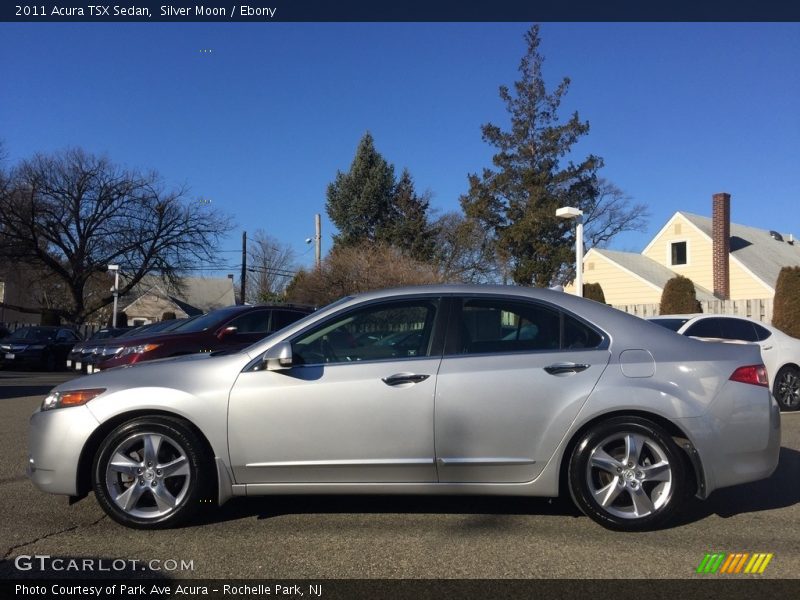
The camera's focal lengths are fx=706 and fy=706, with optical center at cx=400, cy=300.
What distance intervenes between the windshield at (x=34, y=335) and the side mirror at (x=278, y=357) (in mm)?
20916

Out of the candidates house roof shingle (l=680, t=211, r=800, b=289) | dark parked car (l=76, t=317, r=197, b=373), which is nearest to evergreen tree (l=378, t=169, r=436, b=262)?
house roof shingle (l=680, t=211, r=800, b=289)

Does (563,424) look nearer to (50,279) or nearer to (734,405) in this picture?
(734,405)

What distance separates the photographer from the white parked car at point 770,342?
35.2ft

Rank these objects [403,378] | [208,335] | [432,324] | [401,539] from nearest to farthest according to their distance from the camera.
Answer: [401,539] < [403,378] < [432,324] < [208,335]

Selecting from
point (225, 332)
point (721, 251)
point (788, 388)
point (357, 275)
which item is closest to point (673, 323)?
point (788, 388)

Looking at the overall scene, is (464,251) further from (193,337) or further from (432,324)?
(432,324)

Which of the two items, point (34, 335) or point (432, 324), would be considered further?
point (34, 335)

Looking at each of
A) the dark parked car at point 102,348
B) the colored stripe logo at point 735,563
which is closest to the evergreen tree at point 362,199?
the dark parked car at point 102,348

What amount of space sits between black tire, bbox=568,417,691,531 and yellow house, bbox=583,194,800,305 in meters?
28.4

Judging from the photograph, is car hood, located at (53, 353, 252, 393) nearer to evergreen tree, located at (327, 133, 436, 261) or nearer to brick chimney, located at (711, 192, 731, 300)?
brick chimney, located at (711, 192, 731, 300)

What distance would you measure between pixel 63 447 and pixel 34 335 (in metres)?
20.7

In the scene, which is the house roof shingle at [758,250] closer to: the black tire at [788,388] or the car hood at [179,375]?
the black tire at [788,388]

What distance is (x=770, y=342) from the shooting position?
35.6 feet

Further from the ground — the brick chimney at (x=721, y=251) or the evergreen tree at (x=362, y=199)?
the evergreen tree at (x=362, y=199)
